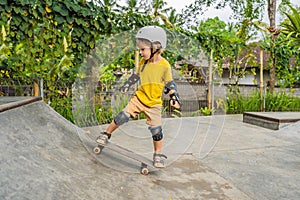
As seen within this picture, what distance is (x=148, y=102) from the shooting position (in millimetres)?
2355

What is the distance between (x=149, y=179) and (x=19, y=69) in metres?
3.32

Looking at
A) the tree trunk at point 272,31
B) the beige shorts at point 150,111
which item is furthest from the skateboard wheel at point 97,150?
the tree trunk at point 272,31

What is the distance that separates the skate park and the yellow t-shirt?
2.20ft

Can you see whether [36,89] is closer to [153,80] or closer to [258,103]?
[153,80]

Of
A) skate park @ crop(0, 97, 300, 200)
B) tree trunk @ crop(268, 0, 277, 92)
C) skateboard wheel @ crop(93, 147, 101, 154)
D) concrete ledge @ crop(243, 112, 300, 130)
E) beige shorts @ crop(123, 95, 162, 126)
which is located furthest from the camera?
tree trunk @ crop(268, 0, 277, 92)

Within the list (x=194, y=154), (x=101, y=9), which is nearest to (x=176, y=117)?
(x=194, y=154)

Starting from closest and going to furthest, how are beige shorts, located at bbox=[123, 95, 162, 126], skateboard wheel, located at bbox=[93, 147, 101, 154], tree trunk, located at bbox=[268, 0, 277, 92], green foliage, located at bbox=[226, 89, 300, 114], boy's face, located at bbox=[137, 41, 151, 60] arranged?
boy's face, located at bbox=[137, 41, 151, 60] → beige shorts, located at bbox=[123, 95, 162, 126] → skateboard wheel, located at bbox=[93, 147, 101, 154] → green foliage, located at bbox=[226, 89, 300, 114] → tree trunk, located at bbox=[268, 0, 277, 92]

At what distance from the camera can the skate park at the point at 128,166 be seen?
1.79 m

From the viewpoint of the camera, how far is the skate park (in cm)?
179

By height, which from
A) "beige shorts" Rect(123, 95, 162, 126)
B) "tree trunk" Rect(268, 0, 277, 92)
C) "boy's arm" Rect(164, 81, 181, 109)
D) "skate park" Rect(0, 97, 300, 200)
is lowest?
"skate park" Rect(0, 97, 300, 200)

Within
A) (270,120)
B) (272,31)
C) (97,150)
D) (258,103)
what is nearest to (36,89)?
(97,150)

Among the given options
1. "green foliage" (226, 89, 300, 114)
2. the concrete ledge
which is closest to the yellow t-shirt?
the concrete ledge

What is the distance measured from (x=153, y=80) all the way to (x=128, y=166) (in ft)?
2.80

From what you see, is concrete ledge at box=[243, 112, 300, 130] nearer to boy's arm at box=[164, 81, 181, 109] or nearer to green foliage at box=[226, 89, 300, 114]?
green foliage at box=[226, 89, 300, 114]
